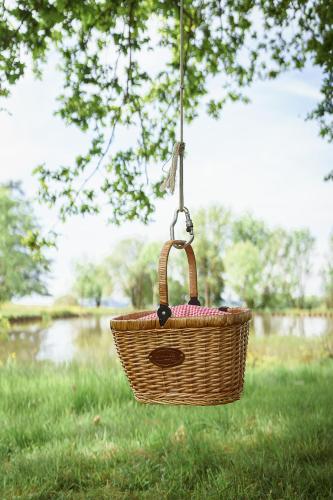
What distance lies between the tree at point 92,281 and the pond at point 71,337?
3743 mm

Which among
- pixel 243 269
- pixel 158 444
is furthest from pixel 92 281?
pixel 158 444

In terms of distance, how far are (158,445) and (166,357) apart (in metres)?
2.24

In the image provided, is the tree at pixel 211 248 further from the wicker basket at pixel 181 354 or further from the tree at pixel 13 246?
the wicker basket at pixel 181 354

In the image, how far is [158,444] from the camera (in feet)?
13.5

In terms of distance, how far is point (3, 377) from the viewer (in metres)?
6.91

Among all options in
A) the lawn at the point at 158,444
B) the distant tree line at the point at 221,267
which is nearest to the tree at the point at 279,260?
the distant tree line at the point at 221,267

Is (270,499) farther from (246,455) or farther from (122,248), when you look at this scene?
(122,248)

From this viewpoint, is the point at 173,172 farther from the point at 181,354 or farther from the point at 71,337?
the point at 71,337

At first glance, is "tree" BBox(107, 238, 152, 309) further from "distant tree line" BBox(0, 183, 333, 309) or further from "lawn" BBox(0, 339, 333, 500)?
"lawn" BBox(0, 339, 333, 500)

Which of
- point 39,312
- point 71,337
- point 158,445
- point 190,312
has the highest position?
point 190,312

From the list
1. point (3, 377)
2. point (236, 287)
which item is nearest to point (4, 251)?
point (236, 287)

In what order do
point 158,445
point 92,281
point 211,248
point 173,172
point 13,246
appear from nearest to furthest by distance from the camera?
point 173,172
point 158,445
point 13,246
point 211,248
point 92,281

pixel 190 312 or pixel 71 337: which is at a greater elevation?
pixel 190 312

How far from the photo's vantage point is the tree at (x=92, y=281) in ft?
90.7
